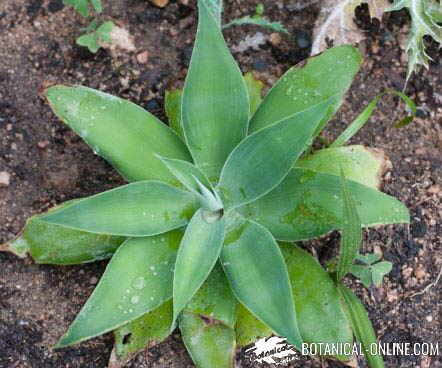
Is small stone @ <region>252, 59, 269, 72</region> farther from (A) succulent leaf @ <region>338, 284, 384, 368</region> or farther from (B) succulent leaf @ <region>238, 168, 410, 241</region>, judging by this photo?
(A) succulent leaf @ <region>338, 284, 384, 368</region>

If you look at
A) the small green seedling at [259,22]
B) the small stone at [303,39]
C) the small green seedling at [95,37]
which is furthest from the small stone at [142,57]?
the small stone at [303,39]

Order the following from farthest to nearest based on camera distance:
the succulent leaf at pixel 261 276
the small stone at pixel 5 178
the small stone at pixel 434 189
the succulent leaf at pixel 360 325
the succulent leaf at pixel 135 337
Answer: the small stone at pixel 434 189
the small stone at pixel 5 178
the succulent leaf at pixel 135 337
the succulent leaf at pixel 360 325
the succulent leaf at pixel 261 276

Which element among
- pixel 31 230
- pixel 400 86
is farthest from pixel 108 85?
pixel 400 86

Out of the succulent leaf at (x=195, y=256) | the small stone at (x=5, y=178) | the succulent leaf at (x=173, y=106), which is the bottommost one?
the succulent leaf at (x=195, y=256)

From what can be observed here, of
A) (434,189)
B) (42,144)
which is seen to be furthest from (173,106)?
(434,189)

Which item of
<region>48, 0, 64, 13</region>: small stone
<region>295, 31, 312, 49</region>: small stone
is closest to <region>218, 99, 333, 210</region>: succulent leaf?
<region>295, 31, 312, 49</region>: small stone

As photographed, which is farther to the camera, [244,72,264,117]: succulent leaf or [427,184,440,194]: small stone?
[427,184,440,194]: small stone

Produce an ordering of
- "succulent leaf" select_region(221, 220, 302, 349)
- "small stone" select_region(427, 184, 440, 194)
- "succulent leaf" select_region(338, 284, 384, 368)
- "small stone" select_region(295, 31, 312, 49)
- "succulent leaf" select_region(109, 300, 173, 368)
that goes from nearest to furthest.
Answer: "succulent leaf" select_region(221, 220, 302, 349) → "succulent leaf" select_region(338, 284, 384, 368) → "succulent leaf" select_region(109, 300, 173, 368) → "small stone" select_region(427, 184, 440, 194) → "small stone" select_region(295, 31, 312, 49)

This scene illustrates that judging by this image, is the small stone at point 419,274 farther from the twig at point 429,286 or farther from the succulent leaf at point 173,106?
the succulent leaf at point 173,106
